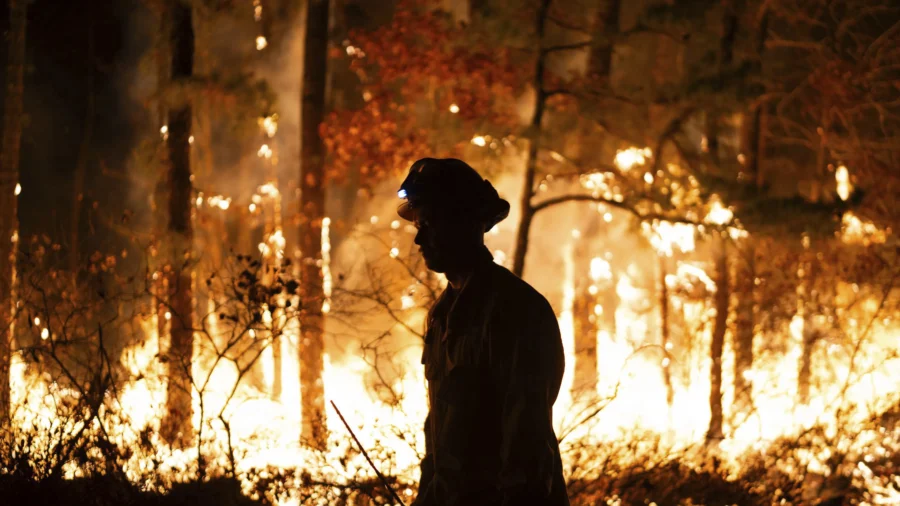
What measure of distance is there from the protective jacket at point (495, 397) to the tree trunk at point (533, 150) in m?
8.58

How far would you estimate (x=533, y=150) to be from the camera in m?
11.7

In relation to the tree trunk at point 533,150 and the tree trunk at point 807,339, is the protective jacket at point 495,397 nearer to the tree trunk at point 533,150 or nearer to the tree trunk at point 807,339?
the tree trunk at point 533,150

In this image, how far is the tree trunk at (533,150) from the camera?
11.5 m

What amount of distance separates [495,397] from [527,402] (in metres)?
0.16

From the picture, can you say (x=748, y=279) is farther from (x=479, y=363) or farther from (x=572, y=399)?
(x=479, y=363)

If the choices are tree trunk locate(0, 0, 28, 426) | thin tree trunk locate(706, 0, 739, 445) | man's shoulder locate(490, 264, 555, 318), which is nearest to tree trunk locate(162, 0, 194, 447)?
tree trunk locate(0, 0, 28, 426)

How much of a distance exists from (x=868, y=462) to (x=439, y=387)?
951 cm

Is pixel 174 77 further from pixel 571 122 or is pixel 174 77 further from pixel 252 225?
pixel 252 225

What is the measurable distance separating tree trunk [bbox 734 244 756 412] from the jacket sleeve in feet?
35.2

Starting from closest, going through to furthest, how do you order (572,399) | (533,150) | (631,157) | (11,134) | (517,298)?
1. (517,298)
2. (572,399)
3. (11,134)
4. (533,150)
5. (631,157)

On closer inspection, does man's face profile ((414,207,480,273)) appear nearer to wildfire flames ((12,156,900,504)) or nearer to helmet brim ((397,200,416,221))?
helmet brim ((397,200,416,221))

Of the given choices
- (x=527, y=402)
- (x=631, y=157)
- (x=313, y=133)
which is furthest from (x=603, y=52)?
(x=527, y=402)

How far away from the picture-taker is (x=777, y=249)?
45.0ft

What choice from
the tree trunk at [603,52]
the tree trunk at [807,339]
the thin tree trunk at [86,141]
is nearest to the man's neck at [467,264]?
the tree trunk at [807,339]
